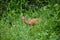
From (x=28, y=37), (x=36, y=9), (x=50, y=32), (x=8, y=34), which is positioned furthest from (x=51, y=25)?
(x=36, y=9)

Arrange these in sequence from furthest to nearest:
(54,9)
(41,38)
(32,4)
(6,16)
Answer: (32,4) → (6,16) → (54,9) → (41,38)

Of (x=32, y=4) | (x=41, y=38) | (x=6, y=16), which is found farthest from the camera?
(x=32, y=4)

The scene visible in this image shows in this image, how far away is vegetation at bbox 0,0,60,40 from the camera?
5984mm

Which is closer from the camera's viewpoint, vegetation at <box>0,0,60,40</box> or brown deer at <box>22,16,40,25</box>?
vegetation at <box>0,0,60,40</box>

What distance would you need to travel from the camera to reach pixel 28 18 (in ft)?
22.6

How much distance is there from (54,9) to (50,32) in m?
0.90

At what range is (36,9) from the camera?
7551mm

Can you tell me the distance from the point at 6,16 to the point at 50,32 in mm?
1755

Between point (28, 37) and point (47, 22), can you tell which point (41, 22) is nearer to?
point (47, 22)

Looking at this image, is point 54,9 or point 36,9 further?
point 36,9

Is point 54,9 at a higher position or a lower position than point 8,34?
higher

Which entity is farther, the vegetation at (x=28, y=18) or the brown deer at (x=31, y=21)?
the brown deer at (x=31, y=21)

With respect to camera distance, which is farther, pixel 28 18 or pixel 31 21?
pixel 28 18

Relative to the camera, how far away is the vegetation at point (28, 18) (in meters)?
5.98
